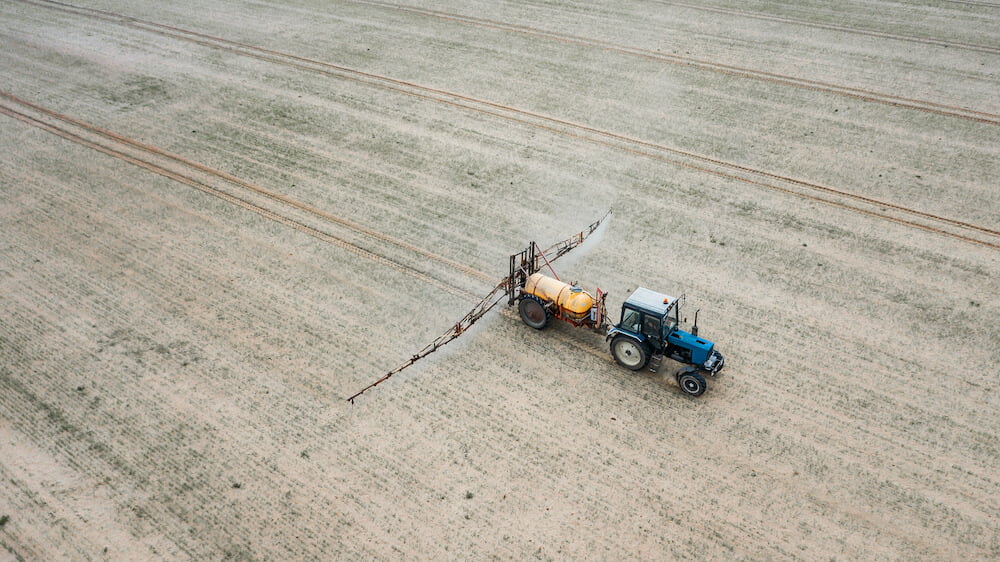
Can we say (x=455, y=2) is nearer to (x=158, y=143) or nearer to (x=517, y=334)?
(x=158, y=143)

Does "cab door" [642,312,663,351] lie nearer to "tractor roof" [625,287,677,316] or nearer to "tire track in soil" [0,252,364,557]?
Result: "tractor roof" [625,287,677,316]

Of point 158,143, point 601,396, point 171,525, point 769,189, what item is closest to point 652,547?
point 601,396

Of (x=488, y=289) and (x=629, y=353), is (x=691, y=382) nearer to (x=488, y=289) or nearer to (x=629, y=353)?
(x=629, y=353)

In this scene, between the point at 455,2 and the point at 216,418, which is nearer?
the point at 216,418

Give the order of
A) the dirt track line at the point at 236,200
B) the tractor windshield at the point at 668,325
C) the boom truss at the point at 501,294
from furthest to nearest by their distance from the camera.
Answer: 1. the dirt track line at the point at 236,200
2. the boom truss at the point at 501,294
3. the tractor windshield at the point at 668,325

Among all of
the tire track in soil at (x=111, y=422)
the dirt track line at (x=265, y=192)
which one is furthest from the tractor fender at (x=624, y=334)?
the tire track in soil at (x=111, y=422)

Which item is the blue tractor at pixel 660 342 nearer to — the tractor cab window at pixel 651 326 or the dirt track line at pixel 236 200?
the tractor cab window at pixel 651 326

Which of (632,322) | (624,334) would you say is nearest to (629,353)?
(624,334)
